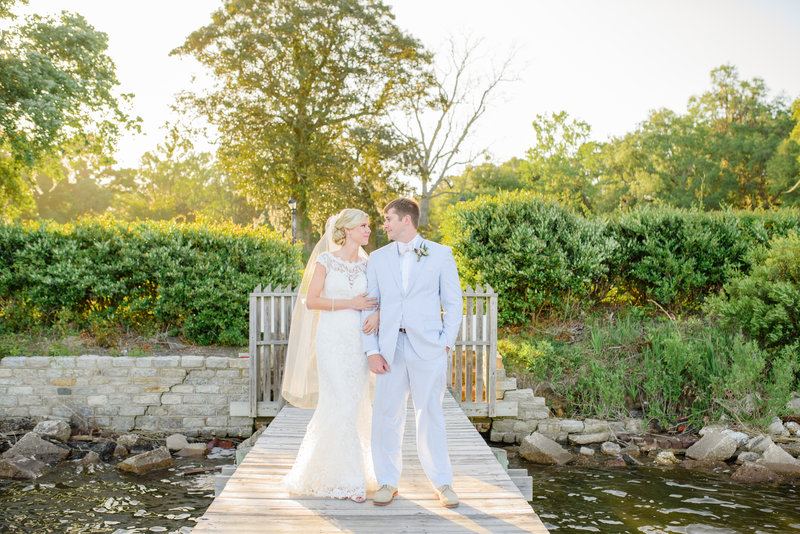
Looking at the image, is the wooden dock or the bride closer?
the wooden dock

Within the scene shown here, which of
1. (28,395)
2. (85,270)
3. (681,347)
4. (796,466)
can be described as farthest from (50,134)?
(796,466)

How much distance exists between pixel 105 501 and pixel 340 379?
374 cm

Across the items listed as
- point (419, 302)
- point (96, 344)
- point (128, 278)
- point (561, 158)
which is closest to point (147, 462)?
point (96, 344)

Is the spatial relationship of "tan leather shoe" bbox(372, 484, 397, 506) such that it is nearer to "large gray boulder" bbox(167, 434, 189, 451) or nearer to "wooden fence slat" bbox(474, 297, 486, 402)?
"wooden fence slat" bbox(474, 297, 486, 402)

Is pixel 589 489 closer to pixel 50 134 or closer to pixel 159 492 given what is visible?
pixel 159 492

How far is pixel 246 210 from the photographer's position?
48406mm

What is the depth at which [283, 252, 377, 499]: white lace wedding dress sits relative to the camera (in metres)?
4.25

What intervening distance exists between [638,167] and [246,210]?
95.8 ft

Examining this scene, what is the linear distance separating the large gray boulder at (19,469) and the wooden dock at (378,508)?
3.58m

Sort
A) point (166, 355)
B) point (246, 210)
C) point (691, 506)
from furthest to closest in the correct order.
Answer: point (246, 210)
point (166, 355)
point (691, 506)

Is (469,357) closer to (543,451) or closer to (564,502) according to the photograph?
(543,451)

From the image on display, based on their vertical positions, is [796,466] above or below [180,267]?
below

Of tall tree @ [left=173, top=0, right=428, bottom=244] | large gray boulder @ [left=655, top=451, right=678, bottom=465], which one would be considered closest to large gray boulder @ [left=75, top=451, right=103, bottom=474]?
large gray boulder @ [left=655, top=451, right=678, bottom=465]

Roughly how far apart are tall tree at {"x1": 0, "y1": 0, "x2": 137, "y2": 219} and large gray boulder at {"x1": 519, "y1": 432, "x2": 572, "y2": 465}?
39.7 ft
